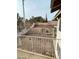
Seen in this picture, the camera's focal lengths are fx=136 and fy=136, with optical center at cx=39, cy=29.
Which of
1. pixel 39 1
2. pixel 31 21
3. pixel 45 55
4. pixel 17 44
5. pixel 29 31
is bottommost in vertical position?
pixel 45 55

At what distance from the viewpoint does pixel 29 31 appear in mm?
1911

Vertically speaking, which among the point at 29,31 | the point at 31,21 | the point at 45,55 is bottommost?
the point at 45,55

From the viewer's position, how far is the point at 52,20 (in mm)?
1908
